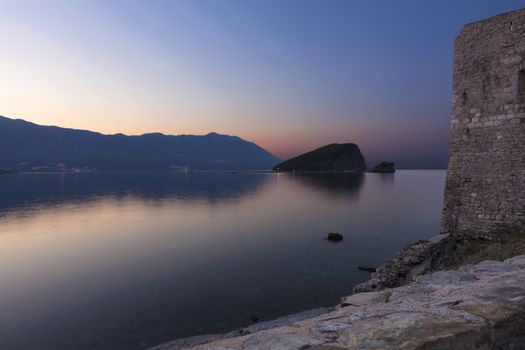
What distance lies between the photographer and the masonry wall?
12.4 metres

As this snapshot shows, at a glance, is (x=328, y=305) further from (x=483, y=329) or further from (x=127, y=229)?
(x=127, y=229)

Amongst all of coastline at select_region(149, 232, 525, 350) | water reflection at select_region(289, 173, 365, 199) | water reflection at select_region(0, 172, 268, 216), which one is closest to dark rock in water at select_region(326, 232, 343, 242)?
coastline at select_region(149, 232, 525, 350)

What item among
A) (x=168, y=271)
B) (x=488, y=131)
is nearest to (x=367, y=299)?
(x=488, y=131)

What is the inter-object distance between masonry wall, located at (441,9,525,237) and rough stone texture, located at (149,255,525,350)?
10.6 metres

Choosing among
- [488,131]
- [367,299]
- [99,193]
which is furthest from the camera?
[99,193]

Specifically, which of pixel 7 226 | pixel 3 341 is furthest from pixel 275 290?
pixel 7 226

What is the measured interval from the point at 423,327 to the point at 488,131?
13.6 meters

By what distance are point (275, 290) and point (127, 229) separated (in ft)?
86.1

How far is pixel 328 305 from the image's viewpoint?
15.7m

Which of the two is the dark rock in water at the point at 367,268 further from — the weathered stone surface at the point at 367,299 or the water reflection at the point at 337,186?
the water reflection at the point at 337,186

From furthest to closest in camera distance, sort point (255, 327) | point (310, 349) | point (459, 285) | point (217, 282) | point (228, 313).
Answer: point (217, 282), point (228, 313), point (255, 327), point (459, 285), point (310, 349)

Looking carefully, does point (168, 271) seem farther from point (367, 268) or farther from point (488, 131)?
point (488, 131)

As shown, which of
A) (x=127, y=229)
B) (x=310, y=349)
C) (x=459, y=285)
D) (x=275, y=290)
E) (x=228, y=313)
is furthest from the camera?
(x=127, y=229)

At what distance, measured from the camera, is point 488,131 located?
525 inches
